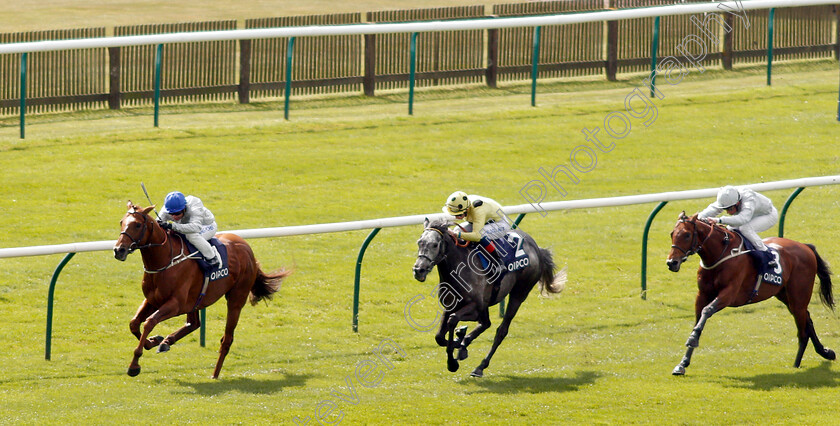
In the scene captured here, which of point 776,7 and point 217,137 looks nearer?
point 217,137

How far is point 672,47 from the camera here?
69.3ft

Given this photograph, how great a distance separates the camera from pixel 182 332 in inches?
439

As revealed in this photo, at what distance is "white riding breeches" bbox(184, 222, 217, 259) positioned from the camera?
10.8 meters

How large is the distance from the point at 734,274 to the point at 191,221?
4584mm

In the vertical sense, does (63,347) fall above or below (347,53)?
below

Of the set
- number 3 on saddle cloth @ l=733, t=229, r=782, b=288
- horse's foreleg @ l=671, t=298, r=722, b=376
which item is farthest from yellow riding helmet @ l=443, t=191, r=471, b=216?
number 3 on saddle cloth @ l=733, t=229, r=782, b=288

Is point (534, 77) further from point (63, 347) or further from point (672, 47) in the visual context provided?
point (63, 347)

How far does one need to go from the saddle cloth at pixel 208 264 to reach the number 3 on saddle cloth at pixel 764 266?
14.4 feet

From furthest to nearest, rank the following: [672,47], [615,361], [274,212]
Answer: [672,47], [274,212], [615,361]

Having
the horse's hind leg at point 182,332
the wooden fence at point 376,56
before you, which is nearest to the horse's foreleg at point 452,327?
the horse's hind leg at point 182,332

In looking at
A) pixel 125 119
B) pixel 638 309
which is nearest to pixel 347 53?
pixel 125 119

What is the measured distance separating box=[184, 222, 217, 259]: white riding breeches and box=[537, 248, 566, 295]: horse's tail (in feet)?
9.37

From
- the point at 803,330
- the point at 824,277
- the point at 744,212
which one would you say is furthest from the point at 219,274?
the point at 824,277

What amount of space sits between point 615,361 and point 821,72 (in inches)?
480
